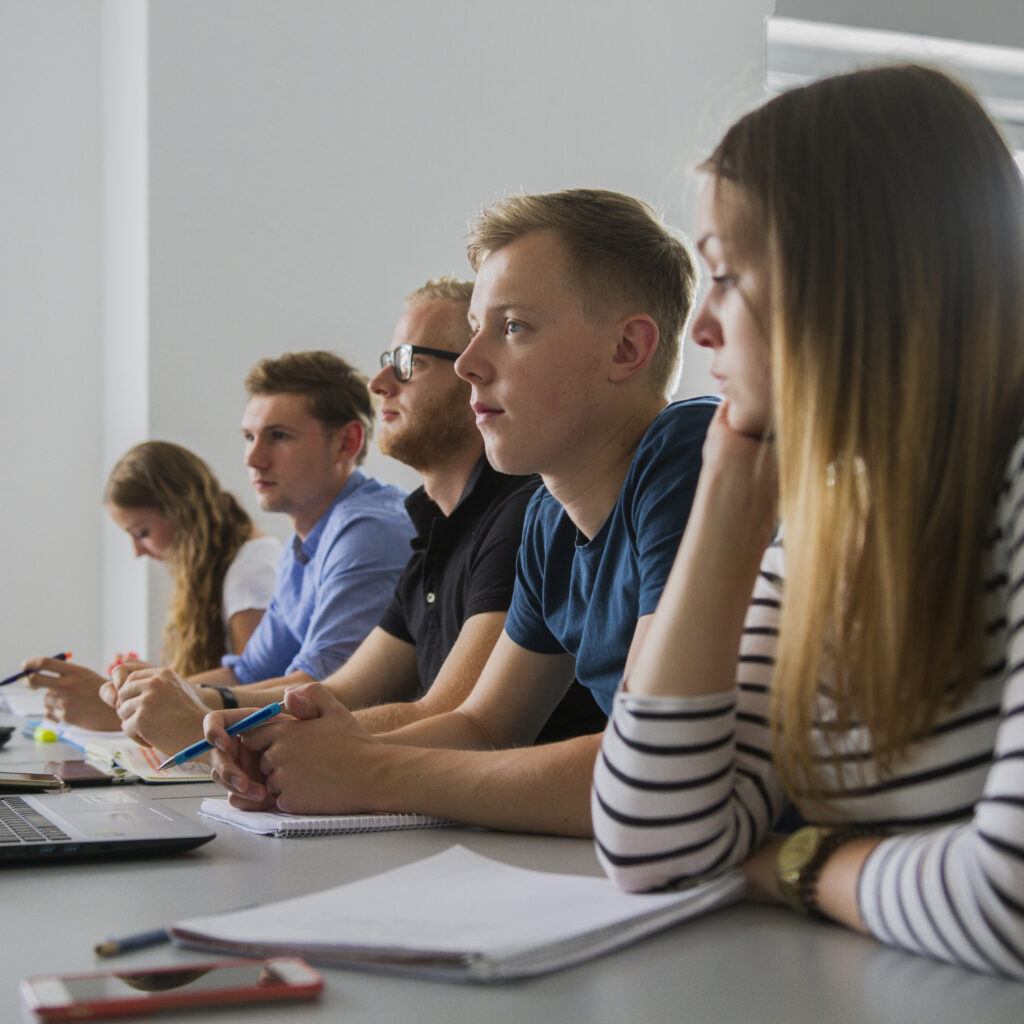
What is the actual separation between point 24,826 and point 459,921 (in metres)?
0.52

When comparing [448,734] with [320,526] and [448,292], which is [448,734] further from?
[320,526]

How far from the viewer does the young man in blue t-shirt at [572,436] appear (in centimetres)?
131

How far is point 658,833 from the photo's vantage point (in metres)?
0.84

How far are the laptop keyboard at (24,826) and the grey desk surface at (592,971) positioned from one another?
0.04 m

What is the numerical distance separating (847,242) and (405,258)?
311cm

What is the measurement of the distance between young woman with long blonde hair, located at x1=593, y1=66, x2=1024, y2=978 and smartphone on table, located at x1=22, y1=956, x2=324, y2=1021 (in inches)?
10.4

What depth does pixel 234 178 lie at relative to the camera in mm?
3582

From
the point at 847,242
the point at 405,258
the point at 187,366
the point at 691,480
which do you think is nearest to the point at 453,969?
the point at 847,242

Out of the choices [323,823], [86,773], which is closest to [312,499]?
[86,773]

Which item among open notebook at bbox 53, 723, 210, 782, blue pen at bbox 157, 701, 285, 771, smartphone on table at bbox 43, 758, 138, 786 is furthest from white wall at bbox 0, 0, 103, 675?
blue pen at bbox 157, 701, 285, 771

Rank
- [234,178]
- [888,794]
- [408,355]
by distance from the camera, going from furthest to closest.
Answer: [234,178] < [408,355] < [888,794]

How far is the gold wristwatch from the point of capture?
802 mm

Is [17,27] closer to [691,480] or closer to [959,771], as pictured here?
[691,480]

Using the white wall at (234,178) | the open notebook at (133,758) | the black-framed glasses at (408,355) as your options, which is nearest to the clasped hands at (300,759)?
the open notebook at (133,758)
